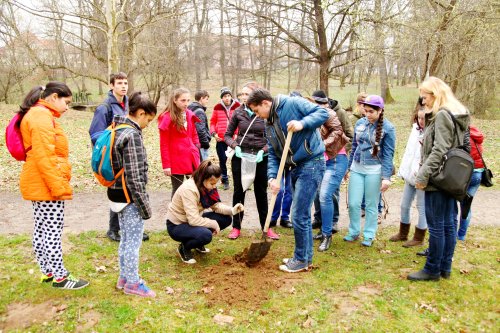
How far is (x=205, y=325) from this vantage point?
11.2 feet

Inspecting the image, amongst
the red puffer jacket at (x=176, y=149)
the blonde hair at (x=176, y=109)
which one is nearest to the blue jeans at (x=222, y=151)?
the red puffer jacket at (x=176, y=149)

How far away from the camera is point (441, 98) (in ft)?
12.5

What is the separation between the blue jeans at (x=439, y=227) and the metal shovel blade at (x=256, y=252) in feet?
5.50

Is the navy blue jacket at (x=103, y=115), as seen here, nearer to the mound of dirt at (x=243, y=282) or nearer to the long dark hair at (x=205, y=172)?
the long dark hair at (x=205, y=172)

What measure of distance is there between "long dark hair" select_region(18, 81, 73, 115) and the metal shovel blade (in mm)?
2444

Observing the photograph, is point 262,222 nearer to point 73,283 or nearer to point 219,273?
point 219,273

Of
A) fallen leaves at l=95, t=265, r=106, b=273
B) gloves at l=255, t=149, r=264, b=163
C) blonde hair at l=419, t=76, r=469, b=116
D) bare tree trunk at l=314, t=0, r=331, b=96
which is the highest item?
bare tree trunk at l=314, t=0, r=331, b=96

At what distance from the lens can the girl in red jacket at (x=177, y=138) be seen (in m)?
5.14

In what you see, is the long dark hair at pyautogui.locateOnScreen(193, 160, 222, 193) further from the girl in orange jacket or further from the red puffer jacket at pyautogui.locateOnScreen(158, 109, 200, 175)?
the girl in orange jacket

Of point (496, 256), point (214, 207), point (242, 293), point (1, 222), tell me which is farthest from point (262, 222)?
point (1, 222)

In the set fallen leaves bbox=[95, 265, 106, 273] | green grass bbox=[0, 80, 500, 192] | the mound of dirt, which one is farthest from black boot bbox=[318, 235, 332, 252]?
green grass bbox=[0, 80, 500, 192]

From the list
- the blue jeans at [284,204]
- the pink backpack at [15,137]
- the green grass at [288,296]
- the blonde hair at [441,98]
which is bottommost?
the green grass at [288,296]

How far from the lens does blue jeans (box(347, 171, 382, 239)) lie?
5.04 m

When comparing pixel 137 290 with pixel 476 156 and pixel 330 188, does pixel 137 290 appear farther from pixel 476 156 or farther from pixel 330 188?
pixel 476 156
